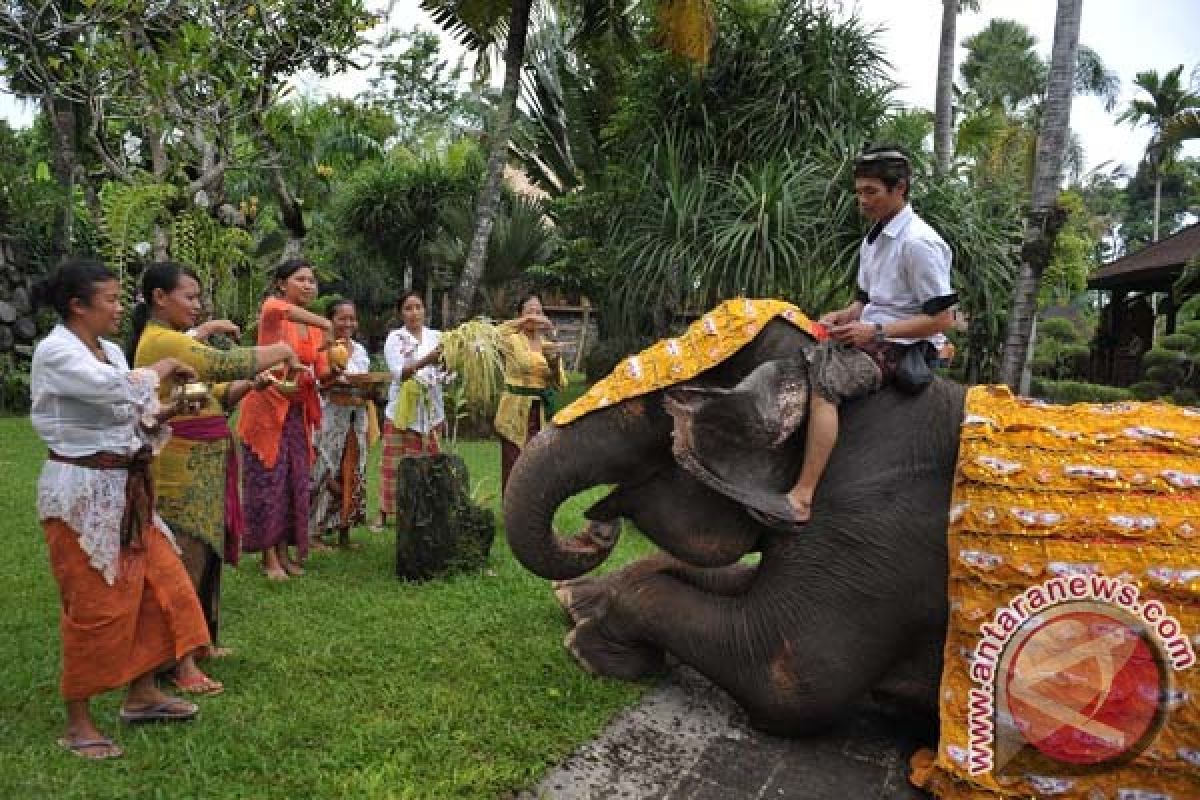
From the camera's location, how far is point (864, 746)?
331 cm

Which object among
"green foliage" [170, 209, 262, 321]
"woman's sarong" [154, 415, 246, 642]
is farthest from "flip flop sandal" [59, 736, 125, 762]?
"green foliage" [170, 209, 262, 321]

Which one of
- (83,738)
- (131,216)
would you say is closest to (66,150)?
(131,216)

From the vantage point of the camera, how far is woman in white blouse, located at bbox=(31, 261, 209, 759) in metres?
2.83

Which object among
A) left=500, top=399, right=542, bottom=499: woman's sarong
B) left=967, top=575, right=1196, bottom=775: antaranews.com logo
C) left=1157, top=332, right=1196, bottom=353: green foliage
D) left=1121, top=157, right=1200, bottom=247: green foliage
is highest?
left=1121, top=157, right=1200, bottom=247: green foliage

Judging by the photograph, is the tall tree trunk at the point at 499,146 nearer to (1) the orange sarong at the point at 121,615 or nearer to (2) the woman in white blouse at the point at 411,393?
(2) the woman in white blouse at the point at 411,393

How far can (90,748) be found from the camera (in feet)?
9.64

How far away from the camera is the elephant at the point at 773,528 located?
3.09 metres

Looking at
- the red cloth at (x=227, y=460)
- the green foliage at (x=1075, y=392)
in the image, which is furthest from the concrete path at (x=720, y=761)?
the green foliage at (x=1075, y=392)

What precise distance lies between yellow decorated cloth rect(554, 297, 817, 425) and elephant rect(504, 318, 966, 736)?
4cm

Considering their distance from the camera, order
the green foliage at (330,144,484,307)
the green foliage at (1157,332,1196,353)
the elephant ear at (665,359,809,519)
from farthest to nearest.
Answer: the green foliage at (330,144,484,307)
the green foliage at (1157,332,1196,353)
the elephant ear at (665,359,809,519)

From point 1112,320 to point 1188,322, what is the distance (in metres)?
4.55

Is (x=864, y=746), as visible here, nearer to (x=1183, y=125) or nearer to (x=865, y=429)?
(x=865, y=429)

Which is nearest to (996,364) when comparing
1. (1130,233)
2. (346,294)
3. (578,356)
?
(578,356)

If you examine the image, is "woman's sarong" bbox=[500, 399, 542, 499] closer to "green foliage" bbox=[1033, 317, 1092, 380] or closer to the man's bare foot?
the man's bare foot
